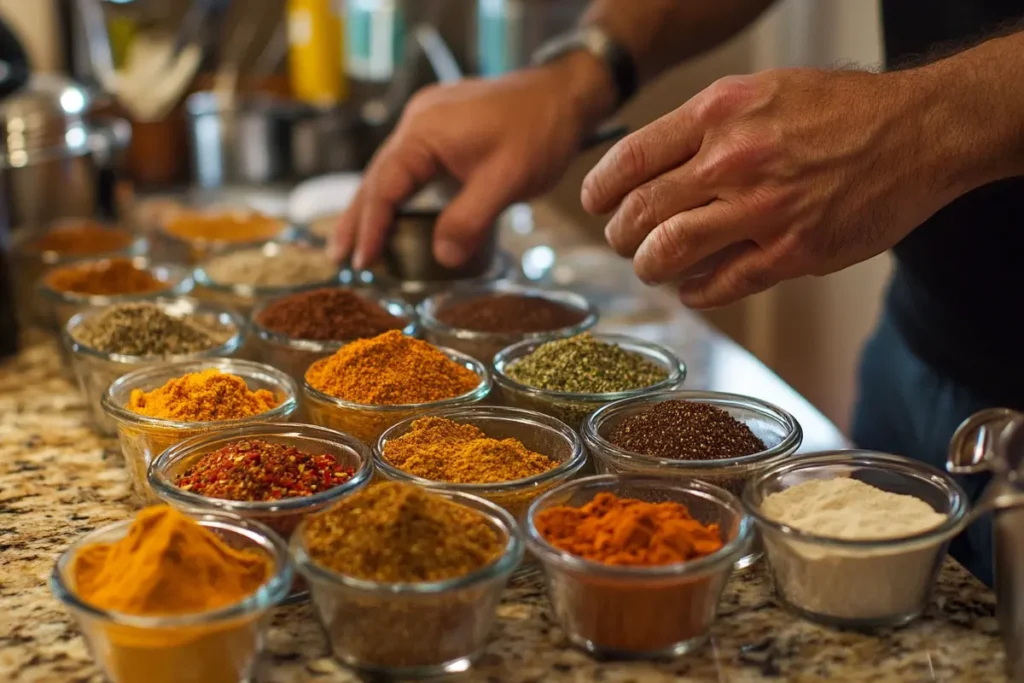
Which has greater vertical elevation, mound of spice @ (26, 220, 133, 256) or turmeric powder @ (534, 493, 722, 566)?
mound of spice @ (26, 220, 133, 256)

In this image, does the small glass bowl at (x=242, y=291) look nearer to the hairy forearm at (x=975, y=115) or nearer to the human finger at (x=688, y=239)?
the human finger at (x=688, y=239)

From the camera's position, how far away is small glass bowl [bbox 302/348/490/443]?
4.24 feet

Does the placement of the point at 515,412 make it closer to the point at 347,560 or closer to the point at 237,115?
the point at 347,560

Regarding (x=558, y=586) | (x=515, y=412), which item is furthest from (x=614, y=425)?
(x=558, y=586)

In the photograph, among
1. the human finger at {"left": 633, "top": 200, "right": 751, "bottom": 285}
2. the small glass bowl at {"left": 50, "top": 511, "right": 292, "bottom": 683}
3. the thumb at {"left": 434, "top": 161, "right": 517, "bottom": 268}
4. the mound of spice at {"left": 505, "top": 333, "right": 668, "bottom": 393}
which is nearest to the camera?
the small glass bowl at {"left": 50, "top": 511, "right": 292, "bottom": 683}

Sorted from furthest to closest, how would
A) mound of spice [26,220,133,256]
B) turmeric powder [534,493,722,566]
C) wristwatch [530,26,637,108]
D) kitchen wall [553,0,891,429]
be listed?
1. kitchen wall [553,0,891,429]
2. mound of spice [26,220,133,256]
3. wristwatch [530,26,637,108]
4. turmeric powder [534,493,722,566]

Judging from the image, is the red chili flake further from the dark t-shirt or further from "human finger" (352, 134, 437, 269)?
the dark t-shirt

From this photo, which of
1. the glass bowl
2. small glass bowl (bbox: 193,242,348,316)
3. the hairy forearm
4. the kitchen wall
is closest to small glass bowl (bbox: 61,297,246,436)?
small glass bowl (bbox: 193,242,348,316)

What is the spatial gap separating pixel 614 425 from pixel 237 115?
5.95 feet

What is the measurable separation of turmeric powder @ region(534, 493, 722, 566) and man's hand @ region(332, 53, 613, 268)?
80cm

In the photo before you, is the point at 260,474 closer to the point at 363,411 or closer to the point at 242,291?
the point at 363,411

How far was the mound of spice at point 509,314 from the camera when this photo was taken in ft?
5.33

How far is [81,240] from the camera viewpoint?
2059mm

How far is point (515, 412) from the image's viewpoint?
1.28 metres
